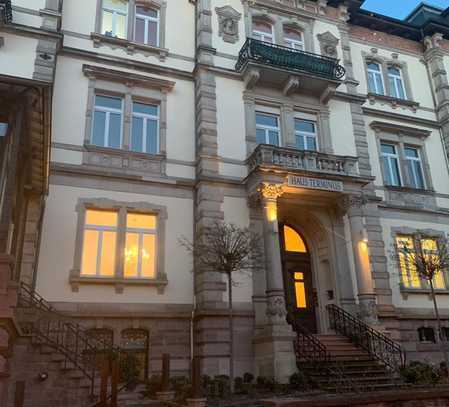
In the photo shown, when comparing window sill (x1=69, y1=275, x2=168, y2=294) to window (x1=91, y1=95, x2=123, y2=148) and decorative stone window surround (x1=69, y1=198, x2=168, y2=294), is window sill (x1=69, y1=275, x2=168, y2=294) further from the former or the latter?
window (x1=91, y1=95, x2=123, y2=148)

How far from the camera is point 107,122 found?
52.2ft

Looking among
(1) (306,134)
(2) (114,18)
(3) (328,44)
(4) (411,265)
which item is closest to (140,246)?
(1) (306,134)

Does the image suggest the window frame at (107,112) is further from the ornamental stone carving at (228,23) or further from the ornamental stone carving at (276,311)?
the ornamental stone carving at (276,311)

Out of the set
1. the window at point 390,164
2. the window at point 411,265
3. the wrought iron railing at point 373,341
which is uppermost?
the window at point 390,164

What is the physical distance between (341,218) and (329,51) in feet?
26.0

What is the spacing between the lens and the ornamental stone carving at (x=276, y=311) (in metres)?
13.3

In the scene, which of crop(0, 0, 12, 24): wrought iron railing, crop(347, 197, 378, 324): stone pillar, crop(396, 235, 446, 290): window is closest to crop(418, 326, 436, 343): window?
crop(396, 235, 446, 290): window

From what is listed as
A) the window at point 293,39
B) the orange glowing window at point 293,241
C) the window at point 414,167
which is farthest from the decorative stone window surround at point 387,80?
the orange glowing window at point 293,241

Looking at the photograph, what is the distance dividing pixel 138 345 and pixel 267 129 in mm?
9102

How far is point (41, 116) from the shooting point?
9.74 m

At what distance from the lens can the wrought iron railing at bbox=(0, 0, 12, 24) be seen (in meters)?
14.3

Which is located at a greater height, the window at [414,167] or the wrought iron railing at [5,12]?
the wrought iron railing at [5,12]

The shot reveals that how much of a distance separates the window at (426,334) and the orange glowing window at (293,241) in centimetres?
513

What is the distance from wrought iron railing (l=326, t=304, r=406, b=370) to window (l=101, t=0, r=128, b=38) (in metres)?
12.9
